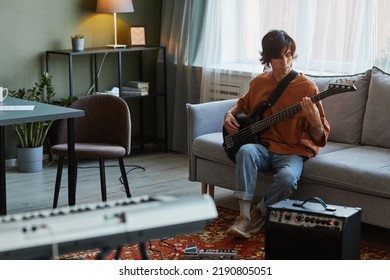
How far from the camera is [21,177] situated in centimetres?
545

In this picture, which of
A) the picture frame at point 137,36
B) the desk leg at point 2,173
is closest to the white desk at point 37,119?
the desk leg at point 2,173

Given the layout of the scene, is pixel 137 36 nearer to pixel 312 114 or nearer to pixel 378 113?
pixel 378 113

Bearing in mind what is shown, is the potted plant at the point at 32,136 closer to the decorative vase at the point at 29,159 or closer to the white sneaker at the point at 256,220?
the decorative vase at the point at 29,159

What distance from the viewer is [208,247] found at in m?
3.90

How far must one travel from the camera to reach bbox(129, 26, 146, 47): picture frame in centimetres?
620

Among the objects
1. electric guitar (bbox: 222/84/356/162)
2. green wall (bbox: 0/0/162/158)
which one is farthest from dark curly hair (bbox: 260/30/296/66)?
green wall (bbox: 0/0/162/158)

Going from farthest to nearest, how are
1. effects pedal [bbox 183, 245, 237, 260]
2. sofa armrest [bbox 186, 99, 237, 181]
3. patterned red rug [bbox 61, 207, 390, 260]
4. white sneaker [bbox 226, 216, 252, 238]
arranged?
sofa armrest [bbox 186, 99, 237, 181] → white sneaker [bbox 226, 216, 252, 238] → patterned red rug [bbox 61, 207, 390, 260] → effects pedal [bbox 183, 245, 237, 260]

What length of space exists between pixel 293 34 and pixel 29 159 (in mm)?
2129

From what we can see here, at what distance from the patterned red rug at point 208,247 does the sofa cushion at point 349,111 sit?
823 millimetres

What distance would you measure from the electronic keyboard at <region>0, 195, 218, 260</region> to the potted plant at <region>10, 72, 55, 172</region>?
3981mm

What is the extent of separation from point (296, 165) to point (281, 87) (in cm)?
44

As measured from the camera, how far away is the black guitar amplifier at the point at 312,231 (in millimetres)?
3270

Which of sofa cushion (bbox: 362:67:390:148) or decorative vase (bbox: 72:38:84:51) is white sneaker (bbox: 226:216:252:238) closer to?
sofa cushion (bbox: 362:67:390:148)

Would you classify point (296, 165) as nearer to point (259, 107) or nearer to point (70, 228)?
point (259, 107)
